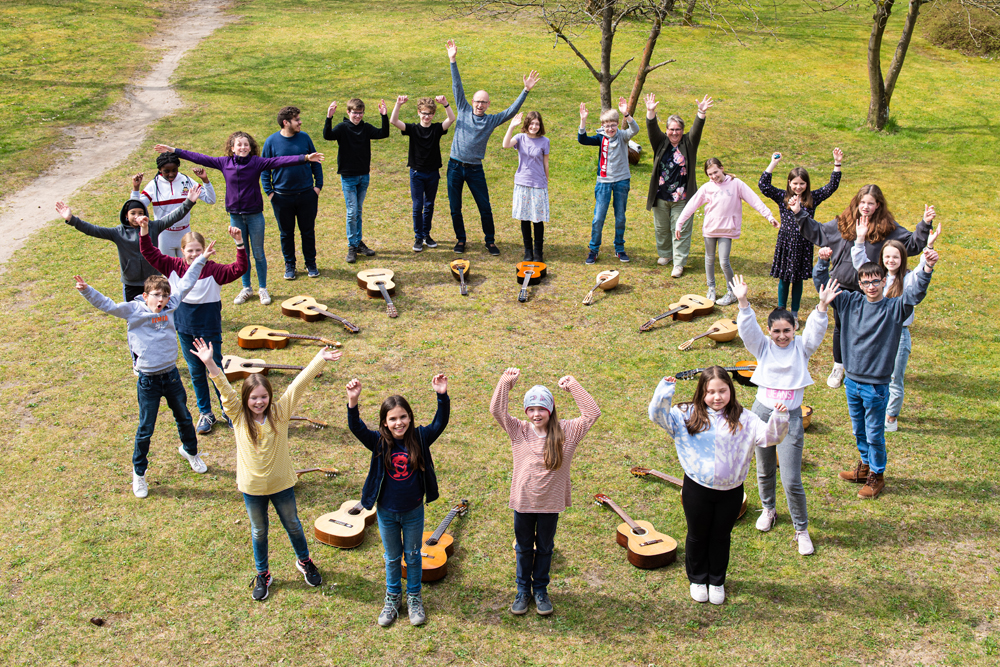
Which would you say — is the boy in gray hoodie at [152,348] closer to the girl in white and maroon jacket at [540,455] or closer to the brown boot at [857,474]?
the girl in white and maroon jacket at [540,455]

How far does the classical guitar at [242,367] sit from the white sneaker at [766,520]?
4.73 meters

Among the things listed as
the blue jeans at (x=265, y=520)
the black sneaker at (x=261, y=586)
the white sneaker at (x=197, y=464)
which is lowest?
the black sneaker at (x=261, y=586)

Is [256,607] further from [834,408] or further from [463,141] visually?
[463,141]

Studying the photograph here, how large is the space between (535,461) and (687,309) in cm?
485

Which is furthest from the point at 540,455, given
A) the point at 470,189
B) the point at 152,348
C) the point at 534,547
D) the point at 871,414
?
the point at 470,189

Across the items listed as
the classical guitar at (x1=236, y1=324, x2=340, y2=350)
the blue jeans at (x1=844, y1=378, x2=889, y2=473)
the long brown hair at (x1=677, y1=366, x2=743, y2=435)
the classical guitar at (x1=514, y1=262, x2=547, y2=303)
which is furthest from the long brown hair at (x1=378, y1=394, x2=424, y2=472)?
the classical guitar at (x1=514, y1=262, x2=547, y2=303)

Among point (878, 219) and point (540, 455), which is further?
point (878, 219)

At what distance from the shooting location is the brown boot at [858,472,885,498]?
6949mm

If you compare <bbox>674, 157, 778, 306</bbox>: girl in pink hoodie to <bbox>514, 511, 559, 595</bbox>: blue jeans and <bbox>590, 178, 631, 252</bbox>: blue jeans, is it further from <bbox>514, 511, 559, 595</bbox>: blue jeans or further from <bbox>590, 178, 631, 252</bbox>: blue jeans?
<bbox>514, 511, 559, 595</bbox>: blue jeans

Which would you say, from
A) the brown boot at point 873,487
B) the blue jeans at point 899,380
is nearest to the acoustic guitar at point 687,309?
the blue jeans at point 899,380

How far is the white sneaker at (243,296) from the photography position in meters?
10.2

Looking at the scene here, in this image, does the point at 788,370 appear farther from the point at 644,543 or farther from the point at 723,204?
the point at 723,204

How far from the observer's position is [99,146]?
606 inches

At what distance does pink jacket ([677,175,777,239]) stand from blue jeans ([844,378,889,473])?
3334 mm
